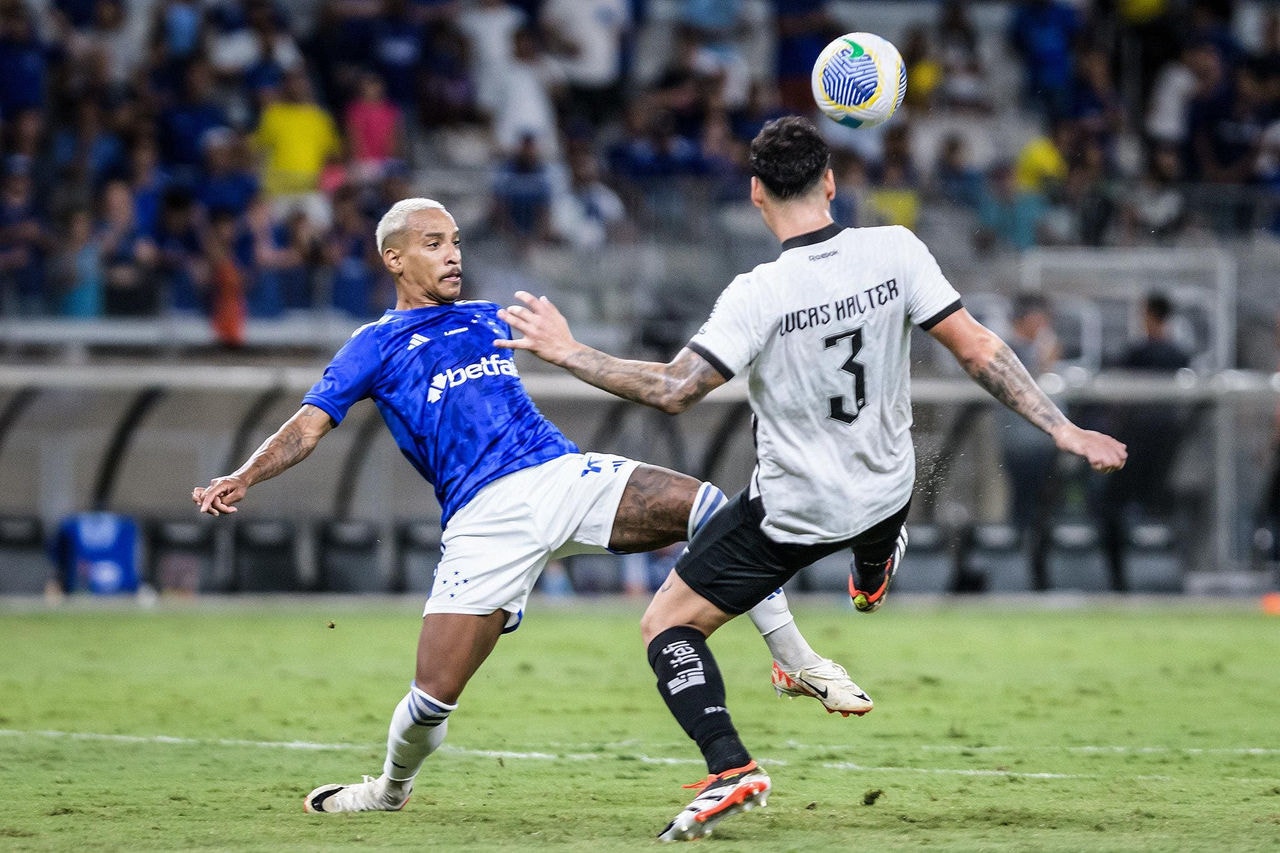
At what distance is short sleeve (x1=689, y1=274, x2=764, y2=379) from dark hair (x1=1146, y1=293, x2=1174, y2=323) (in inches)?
471

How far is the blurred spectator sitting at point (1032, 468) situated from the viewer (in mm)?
17234

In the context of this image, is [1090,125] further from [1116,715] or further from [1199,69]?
[1116,715]

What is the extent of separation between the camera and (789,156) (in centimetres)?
655

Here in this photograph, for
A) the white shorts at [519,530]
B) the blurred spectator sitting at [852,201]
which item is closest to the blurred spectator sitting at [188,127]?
the blurred spectator sitting at [852,201]

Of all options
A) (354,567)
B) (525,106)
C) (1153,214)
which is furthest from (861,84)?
(525,106)

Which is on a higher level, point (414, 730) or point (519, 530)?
point (519, 530)

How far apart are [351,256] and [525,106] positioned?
3737 millimetres

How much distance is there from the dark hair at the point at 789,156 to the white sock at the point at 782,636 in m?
1.67

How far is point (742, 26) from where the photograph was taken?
76.1 feet

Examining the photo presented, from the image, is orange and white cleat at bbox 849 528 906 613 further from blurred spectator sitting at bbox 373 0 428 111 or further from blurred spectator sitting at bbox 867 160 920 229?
blurred spectator sitting at bbox 373 0 428 111

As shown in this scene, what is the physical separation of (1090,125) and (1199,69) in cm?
184

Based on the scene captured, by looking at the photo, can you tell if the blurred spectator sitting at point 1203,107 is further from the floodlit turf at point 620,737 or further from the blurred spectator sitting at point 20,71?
the blurred spectator sitting at point 20,71

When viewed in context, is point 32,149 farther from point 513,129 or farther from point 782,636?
point 782,636

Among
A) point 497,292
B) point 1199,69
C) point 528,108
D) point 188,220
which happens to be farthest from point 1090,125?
point 188,220
